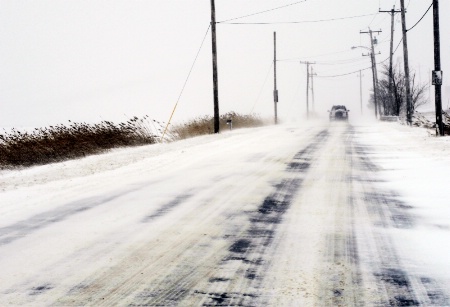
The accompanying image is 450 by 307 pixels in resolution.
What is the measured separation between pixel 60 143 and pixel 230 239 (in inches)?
474

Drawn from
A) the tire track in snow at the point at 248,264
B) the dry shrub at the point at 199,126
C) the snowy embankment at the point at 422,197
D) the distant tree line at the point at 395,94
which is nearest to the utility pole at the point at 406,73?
A: the distant tree line at the point at 395,94

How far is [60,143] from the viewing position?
15836mm

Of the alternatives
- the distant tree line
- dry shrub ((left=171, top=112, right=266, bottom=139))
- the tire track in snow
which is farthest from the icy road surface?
the distant tree line

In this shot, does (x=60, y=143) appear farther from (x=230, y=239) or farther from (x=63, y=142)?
(x=230, y=239)

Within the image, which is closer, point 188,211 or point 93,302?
point 93,302

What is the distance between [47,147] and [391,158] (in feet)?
32.1

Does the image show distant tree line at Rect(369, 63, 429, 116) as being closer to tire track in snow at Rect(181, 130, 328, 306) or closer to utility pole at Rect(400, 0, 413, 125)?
utility pole at Rect(400, 0, 413, 125)

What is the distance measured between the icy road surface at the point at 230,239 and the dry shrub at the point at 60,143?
14.0ft

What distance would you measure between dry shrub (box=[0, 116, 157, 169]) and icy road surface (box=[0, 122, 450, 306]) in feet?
14.0

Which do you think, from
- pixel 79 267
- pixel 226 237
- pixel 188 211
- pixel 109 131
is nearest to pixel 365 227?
pixel 226 237

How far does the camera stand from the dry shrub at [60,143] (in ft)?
46.9

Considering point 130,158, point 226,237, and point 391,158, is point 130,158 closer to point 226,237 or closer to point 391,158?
point 391,158

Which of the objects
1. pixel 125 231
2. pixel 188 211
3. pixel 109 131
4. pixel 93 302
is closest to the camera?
pixel 93 302

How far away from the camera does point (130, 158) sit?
46.3ft
